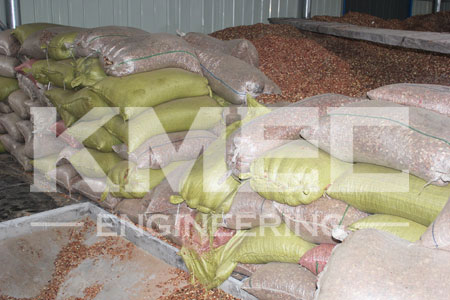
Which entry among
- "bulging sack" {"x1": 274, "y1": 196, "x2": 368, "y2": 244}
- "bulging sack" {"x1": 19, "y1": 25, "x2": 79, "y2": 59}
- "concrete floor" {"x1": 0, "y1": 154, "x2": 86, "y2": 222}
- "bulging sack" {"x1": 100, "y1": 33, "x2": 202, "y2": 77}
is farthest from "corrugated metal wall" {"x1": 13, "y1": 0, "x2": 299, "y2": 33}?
"bulging sack" {"x1": 274, "y1": 196, "x2": 368, "y2": 244}

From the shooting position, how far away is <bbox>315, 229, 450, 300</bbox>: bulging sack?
1212 mm

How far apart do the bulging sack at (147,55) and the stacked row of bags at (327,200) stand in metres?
0.73

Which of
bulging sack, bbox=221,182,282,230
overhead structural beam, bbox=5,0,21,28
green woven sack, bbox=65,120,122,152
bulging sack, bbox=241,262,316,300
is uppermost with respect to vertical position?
overhead structural beam, bbox=5,0,21,28

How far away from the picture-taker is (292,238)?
6.22ft

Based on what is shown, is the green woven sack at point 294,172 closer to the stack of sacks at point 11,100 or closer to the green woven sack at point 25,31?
the stack of sacks at point 11,100

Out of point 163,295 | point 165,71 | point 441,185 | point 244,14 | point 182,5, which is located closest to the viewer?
point 441,185

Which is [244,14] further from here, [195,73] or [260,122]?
[260,122]

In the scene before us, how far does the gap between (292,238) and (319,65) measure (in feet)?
5.62

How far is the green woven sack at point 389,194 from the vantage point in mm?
1526

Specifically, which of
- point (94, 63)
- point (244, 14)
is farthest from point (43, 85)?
point (244, 14)

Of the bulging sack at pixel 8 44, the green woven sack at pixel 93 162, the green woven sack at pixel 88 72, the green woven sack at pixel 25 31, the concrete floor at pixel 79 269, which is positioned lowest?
the concrete floor at pixel 79 269

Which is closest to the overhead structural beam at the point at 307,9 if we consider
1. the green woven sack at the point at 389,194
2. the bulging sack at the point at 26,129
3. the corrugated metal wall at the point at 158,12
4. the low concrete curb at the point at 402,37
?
the corrugated metal wall at the point at 158,12

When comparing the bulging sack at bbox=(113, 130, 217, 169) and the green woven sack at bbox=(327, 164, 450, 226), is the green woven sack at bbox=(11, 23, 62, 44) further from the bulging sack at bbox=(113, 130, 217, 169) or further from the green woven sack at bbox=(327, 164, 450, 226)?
the green woven sack at bbox=(327, 164, 450, 226)

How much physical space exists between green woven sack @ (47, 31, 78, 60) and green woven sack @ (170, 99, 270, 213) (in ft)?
5.25
